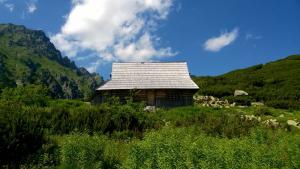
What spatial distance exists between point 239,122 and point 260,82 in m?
31.8

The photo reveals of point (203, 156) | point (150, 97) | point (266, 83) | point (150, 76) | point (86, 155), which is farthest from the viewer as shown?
point (266, 83)

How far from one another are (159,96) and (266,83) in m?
15.8

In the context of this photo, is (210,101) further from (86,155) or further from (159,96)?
(86,155)

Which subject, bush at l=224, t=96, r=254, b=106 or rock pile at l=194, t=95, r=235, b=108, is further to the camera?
bush at l=224, t=96, r=254, b=106

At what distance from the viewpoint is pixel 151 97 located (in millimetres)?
40188

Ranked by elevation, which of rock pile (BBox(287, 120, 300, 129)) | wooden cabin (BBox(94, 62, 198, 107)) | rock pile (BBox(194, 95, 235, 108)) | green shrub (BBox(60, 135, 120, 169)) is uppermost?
wooden cabin (BBox(94, 62, 198, 107))

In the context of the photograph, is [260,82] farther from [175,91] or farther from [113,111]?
[113,111]

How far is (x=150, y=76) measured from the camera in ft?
136

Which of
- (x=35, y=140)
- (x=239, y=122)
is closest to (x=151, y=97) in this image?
(x=239, y=122)

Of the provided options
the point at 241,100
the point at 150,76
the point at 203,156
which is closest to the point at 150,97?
the point at 150,76

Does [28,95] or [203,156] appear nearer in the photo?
[203,156]

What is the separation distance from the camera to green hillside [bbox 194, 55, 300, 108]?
42.1m

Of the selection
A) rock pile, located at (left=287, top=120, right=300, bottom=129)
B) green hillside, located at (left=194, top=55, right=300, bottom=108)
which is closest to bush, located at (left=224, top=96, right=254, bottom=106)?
green hillside, located at (left=194, top=55, right=300, bottom=108)

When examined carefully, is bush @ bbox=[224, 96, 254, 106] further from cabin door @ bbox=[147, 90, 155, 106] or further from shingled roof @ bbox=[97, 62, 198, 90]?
cabin door @ bbox=[147, 90, 155, 106]
